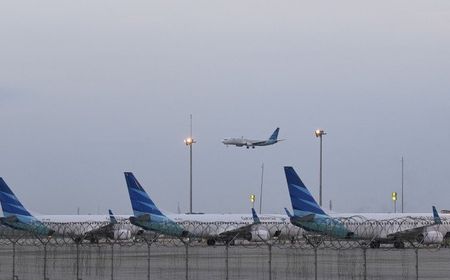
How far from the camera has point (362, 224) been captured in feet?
259

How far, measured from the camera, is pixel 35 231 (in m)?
88.4

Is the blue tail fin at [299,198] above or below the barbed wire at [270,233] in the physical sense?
above

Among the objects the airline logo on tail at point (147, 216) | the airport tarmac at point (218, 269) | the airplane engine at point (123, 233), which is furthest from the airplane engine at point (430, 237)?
the airplane engine at point (123, 233)

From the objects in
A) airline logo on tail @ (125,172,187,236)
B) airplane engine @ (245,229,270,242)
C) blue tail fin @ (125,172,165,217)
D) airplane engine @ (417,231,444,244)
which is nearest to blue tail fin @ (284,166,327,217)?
airplane engine @ (417,231,444,244)

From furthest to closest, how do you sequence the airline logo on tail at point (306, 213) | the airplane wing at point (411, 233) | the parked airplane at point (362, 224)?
1. the airplane wing at point (411, 233)
2. the parked airplane at point (362, 224)
3. the airline logo on tail at point (306, 213)

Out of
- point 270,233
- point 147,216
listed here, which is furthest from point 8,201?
point 270,233

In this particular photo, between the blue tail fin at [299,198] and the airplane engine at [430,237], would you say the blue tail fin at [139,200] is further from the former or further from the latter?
the airplane engine at [430,237]

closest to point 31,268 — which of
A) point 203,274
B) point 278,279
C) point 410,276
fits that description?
point 203,274

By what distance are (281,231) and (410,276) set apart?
47.4 metres

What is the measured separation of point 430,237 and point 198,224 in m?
19.5

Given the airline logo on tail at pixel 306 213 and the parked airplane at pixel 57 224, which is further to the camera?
the parked airplane at pixel 57 224

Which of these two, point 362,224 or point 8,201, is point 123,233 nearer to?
point 8,201

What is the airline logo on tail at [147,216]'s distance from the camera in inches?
3354

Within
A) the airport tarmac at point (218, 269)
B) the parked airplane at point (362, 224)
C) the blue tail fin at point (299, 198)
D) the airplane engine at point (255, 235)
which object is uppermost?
the blue tail fin at point (299, 198)
